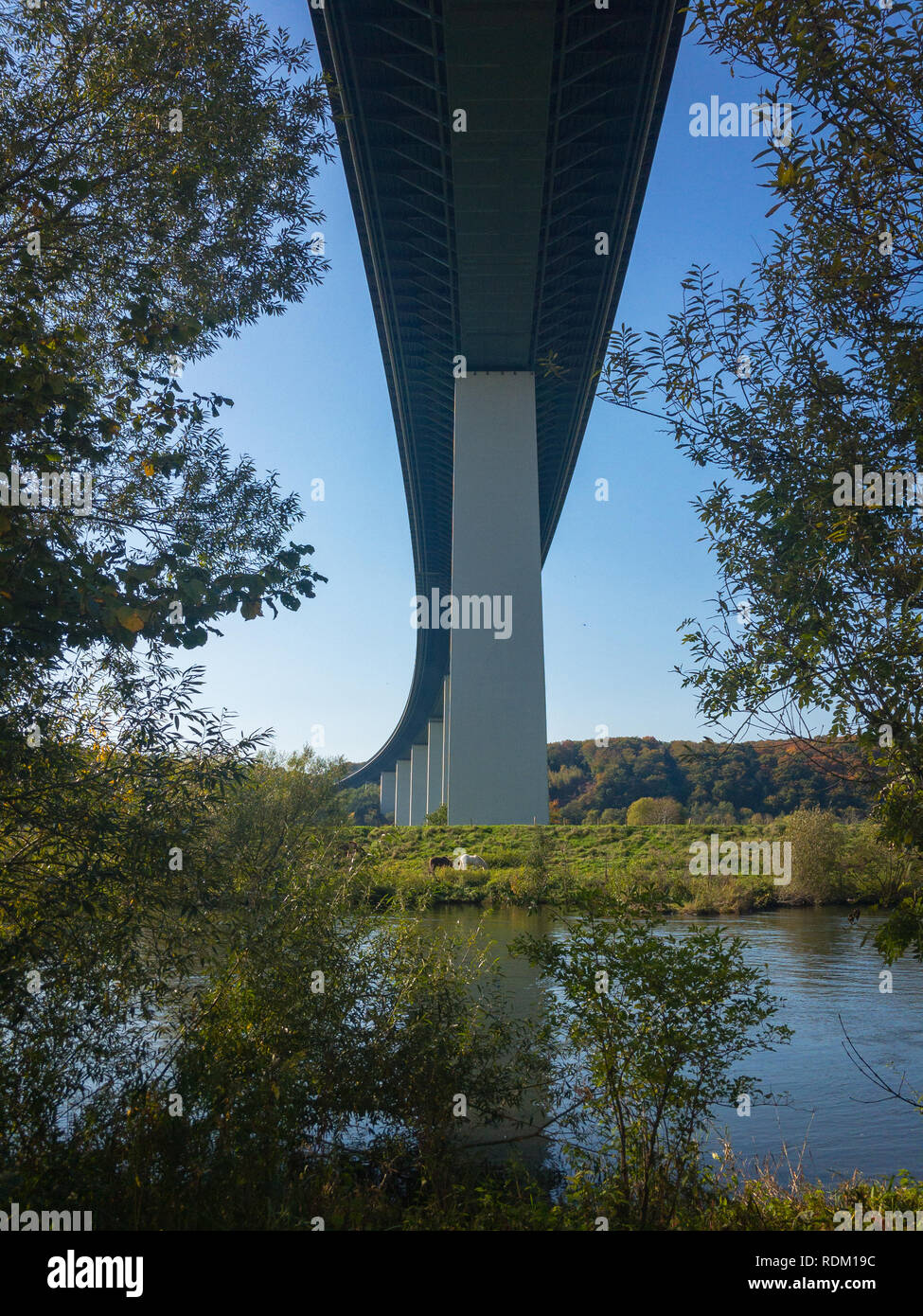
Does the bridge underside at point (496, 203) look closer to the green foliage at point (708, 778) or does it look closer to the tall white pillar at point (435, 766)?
the green foliage at point (708, 778)

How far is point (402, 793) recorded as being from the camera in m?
68.9

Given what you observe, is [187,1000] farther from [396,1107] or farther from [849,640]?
[849,640]

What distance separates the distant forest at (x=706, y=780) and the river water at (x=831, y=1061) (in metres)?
0.98

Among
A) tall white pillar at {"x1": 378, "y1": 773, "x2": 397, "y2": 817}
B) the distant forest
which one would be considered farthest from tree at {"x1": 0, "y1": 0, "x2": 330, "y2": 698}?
tall white pillar at {"x1": 378, "y1": 773, "x2": 397, "y2": 817}

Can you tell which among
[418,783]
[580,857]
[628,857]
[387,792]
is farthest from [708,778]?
[387,792]

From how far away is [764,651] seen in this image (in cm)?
354

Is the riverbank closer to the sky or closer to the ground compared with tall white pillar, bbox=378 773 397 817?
closer to the sky

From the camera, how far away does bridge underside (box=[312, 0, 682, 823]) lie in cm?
1638

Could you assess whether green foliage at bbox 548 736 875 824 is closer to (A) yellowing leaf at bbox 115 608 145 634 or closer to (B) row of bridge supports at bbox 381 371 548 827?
(A) yellowing leaf at bbox 115 608 145 634

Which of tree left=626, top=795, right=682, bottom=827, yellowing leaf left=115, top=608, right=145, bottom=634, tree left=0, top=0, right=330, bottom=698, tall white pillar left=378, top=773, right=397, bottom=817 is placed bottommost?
tall white pillar left=378, top=773, right=397, bottom=817

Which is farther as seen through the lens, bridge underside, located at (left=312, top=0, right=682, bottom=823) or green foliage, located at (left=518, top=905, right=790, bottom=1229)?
bridge underside, located at (left=312, top=0, right=682, bottom=823)

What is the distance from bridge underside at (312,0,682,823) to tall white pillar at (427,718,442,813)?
2767 cm

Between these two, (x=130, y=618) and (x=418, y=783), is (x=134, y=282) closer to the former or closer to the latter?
(x=130, y=618)
